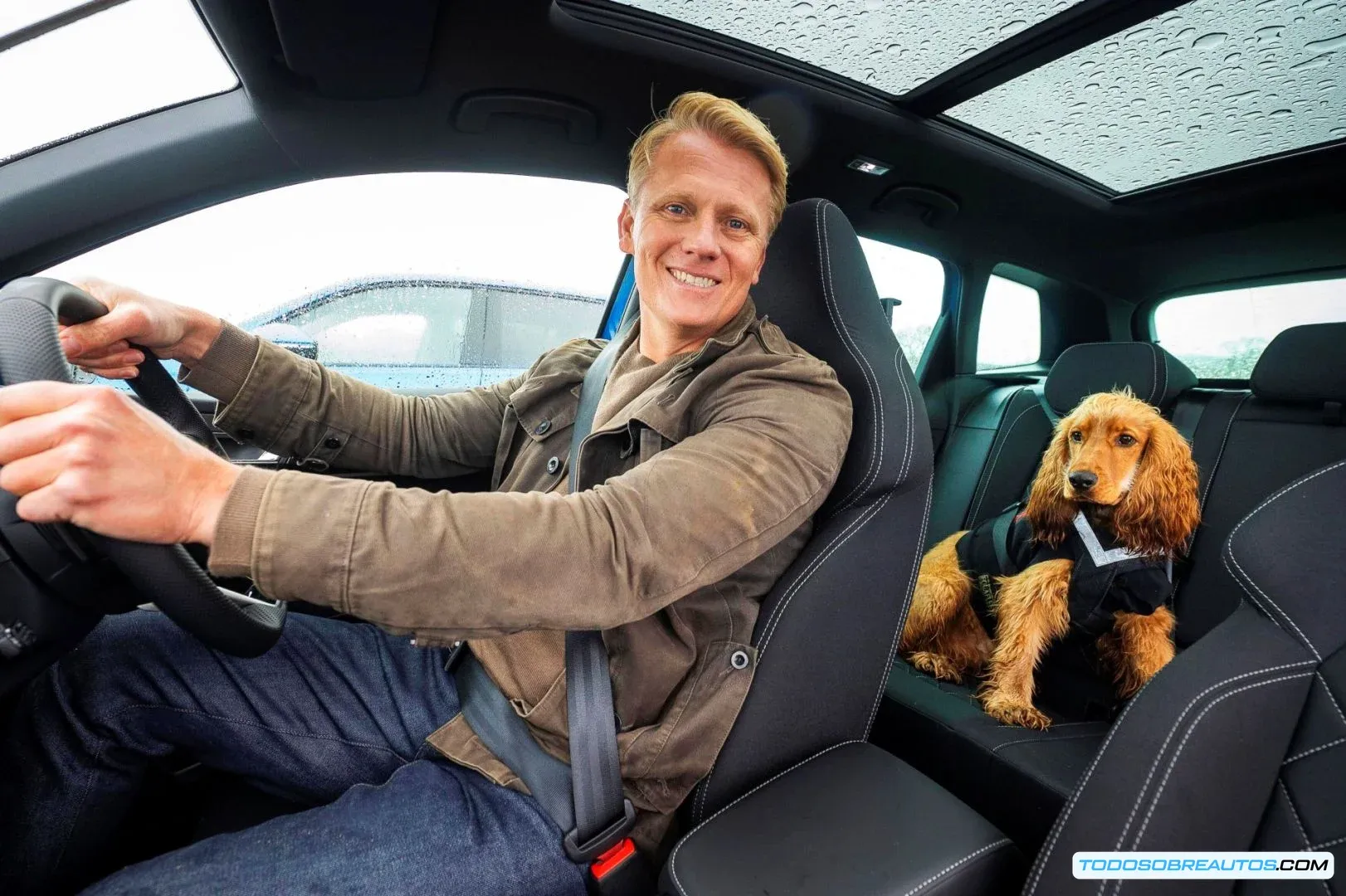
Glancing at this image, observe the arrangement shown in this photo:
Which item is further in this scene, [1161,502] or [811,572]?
[1161,502]

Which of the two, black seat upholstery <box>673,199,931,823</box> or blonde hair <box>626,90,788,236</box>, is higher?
blonde hair <box>626,90,788,236</box>

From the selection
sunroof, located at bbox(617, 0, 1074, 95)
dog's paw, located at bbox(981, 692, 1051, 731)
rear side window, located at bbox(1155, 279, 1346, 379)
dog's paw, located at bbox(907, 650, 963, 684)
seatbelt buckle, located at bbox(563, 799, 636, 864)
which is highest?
sunroof, located at bbox(617, 0, 1074, 95)

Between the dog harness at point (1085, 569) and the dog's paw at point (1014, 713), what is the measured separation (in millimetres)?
307

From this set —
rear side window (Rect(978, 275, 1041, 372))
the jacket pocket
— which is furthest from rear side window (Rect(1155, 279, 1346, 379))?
the jacket pocket

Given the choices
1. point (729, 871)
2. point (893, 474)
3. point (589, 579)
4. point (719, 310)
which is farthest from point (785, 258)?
point (729, 871)

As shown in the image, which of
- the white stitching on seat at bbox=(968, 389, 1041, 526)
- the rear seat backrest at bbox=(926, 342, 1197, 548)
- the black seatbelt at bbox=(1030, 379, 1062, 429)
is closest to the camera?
the rear seat backrest at bbox=(926, 342, 1197, 548)

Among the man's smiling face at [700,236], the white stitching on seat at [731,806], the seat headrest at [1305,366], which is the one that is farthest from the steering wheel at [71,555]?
the seat headrest at [1305,366]

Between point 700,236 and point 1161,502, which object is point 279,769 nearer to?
point 700,236

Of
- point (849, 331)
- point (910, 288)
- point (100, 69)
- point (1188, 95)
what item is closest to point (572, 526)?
point (849, 331)

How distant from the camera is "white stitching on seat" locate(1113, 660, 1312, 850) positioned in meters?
0.97

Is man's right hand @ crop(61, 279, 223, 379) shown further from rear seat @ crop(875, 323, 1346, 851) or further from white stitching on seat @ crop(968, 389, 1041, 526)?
white stitching on seat @ crop(968, 389, 1041, 526)

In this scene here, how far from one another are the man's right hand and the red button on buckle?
3.87 ft

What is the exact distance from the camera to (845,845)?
3.44 ft

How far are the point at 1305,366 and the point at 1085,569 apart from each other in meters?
0.86
